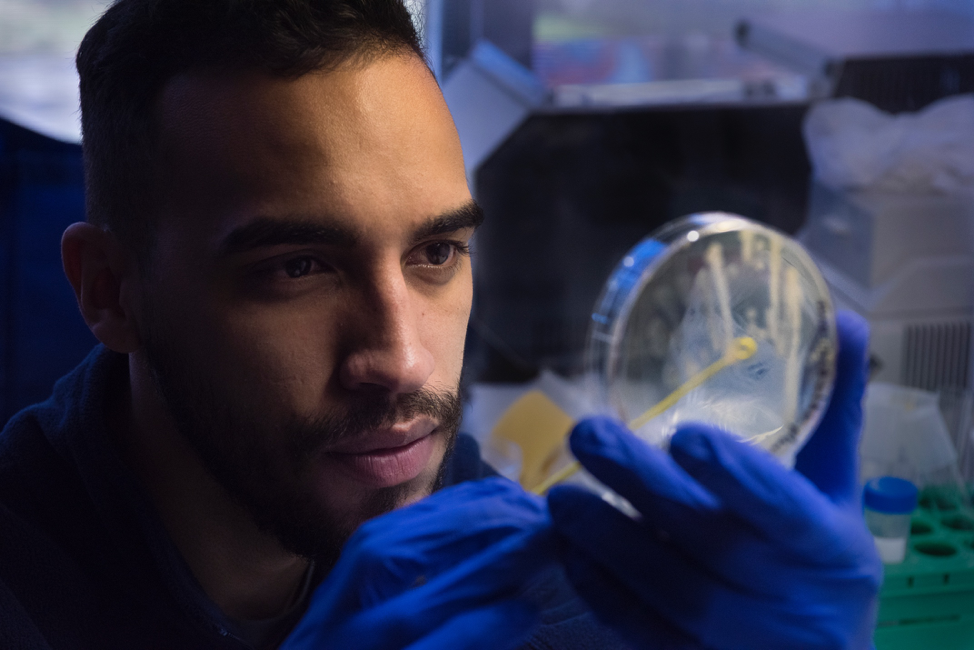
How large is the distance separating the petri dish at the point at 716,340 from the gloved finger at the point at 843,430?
1 cm

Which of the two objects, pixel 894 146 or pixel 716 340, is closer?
pixel 716 340

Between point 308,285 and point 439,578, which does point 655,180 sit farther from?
point 439,578

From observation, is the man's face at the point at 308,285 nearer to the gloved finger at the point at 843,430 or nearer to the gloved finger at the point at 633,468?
the gloved finger at the point at 633,468

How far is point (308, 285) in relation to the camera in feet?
3.61

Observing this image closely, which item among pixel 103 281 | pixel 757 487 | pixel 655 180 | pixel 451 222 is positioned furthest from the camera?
pixel 655 180

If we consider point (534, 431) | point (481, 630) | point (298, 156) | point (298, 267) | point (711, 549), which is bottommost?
point (534, 431)

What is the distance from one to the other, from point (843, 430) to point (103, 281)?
102 centimetres

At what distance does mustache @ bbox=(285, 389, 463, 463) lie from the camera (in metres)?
1.09

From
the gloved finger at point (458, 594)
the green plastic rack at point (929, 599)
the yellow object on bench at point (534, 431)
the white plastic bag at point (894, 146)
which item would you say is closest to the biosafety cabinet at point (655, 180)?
the white plastic bag at point (894, 146)

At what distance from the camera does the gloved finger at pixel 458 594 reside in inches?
35.5

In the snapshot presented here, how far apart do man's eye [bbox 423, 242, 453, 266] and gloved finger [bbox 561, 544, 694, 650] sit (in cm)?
47

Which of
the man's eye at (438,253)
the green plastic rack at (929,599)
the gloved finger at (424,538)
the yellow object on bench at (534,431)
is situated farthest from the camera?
the yellow object on bench at (534,431)

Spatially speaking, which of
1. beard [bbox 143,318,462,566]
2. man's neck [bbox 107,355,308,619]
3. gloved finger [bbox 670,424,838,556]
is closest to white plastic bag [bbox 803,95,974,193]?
beard [bbox 143,318,462,566]

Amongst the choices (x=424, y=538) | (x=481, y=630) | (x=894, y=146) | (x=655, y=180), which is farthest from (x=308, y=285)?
(x=894, y=146)
